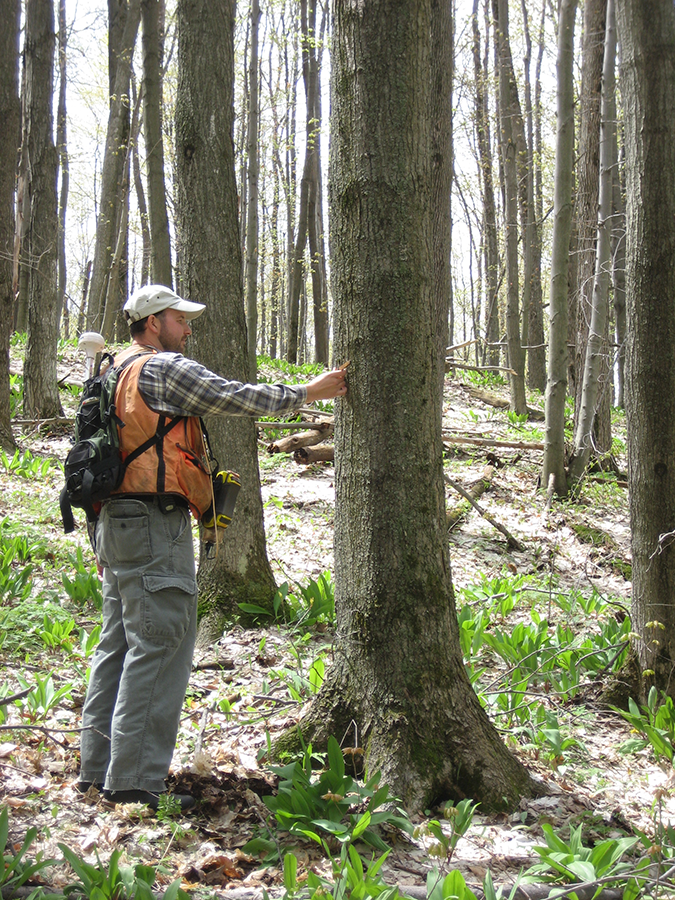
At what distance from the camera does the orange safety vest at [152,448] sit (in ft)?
9.56

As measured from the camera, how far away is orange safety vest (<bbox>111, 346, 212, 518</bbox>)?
291 cm

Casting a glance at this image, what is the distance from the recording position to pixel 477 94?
59.9 ft

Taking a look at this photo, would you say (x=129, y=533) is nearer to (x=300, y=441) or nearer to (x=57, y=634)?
(x=57, y=634)

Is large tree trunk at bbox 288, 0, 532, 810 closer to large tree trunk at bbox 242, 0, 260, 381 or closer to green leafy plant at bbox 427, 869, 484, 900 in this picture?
green leafy plant at bbox 427, 869, 484, 900

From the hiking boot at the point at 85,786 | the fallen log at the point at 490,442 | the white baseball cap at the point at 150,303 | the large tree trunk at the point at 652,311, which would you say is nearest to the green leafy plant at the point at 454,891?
the hiking boot at the point at 85,786

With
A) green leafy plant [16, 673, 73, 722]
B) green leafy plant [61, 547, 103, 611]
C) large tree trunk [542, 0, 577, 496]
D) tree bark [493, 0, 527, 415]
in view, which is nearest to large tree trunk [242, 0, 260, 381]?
tree bark [493, 0, 527, 415]

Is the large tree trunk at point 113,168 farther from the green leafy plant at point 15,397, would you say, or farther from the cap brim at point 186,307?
the cap brim at point 186,307

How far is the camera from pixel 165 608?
2883 millimetres

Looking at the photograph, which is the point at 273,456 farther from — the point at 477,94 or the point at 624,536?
the point at 477,94

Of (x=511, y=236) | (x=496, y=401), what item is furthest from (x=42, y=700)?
(x=511, y=236)

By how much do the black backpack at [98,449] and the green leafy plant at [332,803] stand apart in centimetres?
135

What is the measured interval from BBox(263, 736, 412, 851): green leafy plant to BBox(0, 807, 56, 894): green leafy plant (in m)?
0.84

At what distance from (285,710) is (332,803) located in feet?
3.57

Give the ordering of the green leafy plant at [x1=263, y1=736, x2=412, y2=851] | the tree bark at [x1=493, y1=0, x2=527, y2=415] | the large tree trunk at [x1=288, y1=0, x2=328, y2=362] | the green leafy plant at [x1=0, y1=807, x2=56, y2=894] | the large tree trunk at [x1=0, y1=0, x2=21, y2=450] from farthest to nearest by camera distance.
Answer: the large tree trunk at [x1=288, y1=0, x2=328, y2=362], the tree bark at [x1=493, y1=0, x2=527, y2=415], the large tree trunk at [x1=0, y1=0, x2=21, y2=450], the green leafy plant at [x1=263, y1=736, x2=412, y2=851], the green leafy plant at [x1=0, y1=807, x2=56, y2=894]
